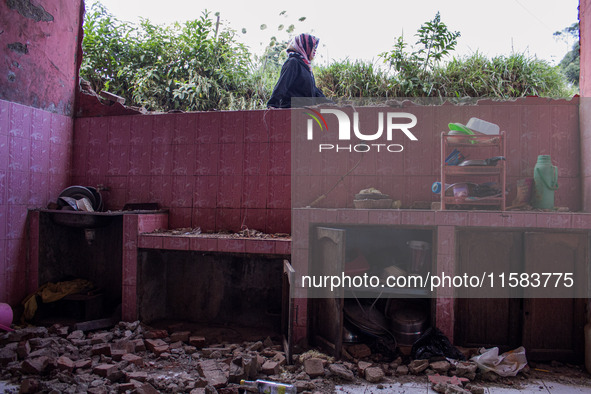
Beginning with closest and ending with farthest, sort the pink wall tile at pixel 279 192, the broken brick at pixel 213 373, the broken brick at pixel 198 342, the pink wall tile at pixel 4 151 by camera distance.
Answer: the broken brick at pixel 213 373 → the broken brick at pixel 198 342 → the pink wall tile at pixel 4 151 → the pink wall tile at pixel 279 192

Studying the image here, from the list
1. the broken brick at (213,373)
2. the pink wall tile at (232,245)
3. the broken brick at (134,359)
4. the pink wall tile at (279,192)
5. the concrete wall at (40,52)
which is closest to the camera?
the broken brick at (213,373)

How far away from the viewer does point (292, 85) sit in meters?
4.73

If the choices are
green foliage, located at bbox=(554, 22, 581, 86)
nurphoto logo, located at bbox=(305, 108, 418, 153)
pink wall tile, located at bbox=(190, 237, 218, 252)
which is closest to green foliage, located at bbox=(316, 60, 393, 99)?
nurphoto logo, located at bbox=(305, 108, 418, 153)

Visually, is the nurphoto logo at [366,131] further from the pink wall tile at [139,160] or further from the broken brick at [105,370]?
the broken brick at [105,370]

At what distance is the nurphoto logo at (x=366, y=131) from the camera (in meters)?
4.26

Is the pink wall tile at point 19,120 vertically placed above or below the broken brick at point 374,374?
above

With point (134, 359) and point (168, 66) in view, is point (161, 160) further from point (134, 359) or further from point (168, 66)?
point (168, 66)

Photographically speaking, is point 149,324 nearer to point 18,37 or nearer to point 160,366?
point 160,366

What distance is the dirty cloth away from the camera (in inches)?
168

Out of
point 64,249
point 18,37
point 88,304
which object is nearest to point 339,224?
point 88,304

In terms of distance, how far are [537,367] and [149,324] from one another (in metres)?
3.86

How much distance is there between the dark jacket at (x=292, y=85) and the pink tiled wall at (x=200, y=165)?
0.27 meters

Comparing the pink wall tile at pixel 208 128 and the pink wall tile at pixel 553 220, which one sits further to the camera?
the pink wall tile at pixel 208 128

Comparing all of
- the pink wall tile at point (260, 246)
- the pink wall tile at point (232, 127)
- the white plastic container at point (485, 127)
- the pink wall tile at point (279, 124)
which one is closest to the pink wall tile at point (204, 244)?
the pink wall tile at point (260, 246)
